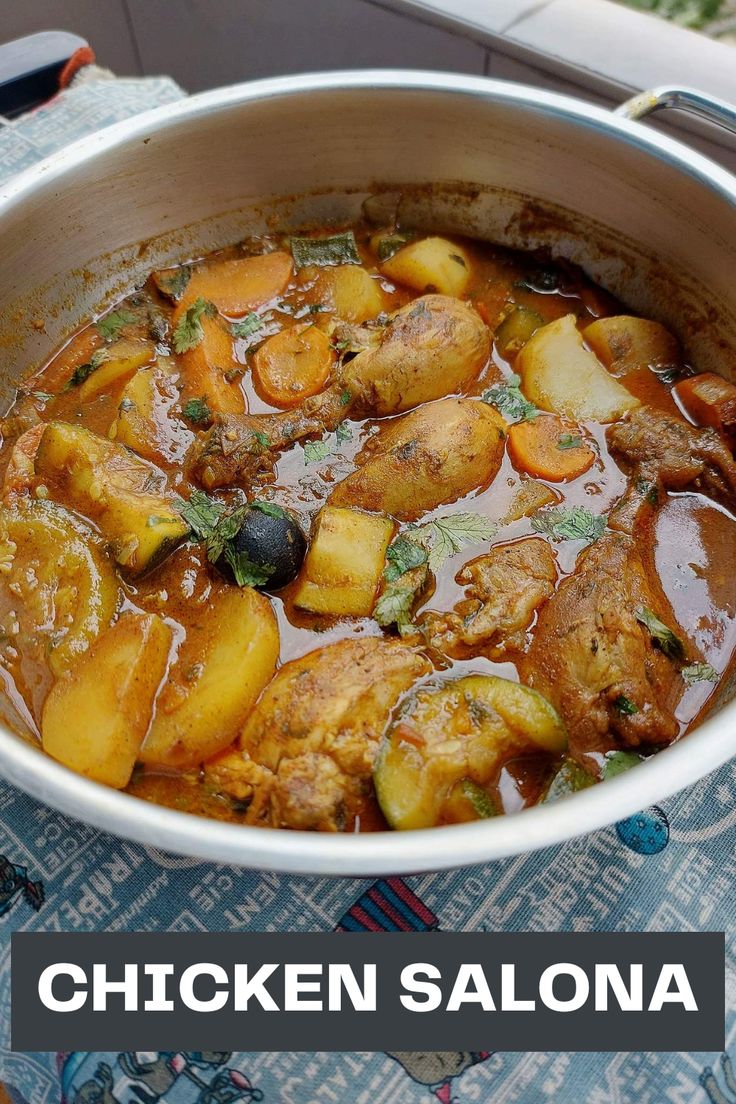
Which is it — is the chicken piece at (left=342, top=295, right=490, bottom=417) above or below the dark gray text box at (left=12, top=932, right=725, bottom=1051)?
above

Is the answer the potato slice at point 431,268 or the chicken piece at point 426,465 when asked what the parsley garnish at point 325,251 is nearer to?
the potato slice at point 431,268

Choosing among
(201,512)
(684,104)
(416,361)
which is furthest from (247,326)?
(684,104)

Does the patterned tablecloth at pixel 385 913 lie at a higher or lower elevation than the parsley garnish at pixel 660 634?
lower

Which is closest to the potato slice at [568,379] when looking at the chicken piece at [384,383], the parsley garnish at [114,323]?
the chicken piece at [384,383]

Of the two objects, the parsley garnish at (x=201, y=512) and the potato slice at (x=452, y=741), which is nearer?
the potato slice at (x=452, y=741)

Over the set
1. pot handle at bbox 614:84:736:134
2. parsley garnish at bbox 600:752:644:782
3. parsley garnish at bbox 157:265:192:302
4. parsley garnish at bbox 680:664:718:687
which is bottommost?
parsley garnish at bbox 600:752:644:782

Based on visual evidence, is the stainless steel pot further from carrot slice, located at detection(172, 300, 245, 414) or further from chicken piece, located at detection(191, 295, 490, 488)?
chicken piece, located at detection(191, 295, 490, 488)

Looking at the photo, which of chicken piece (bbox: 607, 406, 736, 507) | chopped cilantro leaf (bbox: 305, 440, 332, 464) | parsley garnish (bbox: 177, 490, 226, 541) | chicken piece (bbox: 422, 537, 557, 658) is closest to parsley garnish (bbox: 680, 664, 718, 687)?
chicken piece (bbox: 422, 537, 557, 658)
